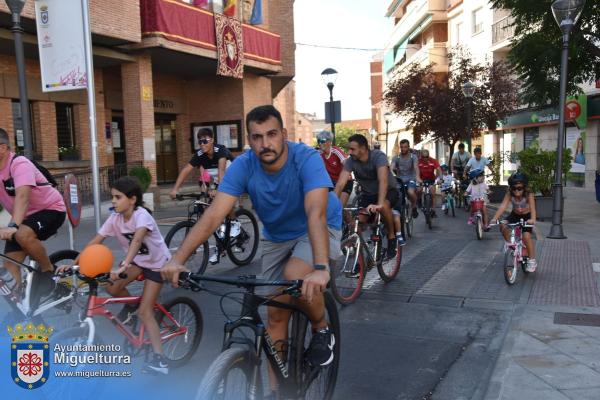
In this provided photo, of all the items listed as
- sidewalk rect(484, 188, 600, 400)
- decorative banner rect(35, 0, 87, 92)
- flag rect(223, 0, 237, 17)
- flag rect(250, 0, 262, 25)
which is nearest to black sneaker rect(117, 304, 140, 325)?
sidewalk rect(484, 188, 600, 400)

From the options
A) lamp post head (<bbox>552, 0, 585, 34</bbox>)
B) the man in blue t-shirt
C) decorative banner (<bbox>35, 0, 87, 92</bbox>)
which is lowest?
the man in blue t-shirt

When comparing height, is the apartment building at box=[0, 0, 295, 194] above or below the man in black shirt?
above

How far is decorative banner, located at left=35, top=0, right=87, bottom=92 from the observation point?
7879 mm

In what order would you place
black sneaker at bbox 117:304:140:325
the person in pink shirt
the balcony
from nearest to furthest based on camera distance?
black sneaker at bbox 117:304:140:325
the person in pink shirt
the balcony

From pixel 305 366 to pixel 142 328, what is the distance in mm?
1357

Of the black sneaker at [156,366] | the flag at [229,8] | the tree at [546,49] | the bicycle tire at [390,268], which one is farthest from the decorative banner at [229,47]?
the black sneaker at [156,366]

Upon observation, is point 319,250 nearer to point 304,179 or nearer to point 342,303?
point 304,179

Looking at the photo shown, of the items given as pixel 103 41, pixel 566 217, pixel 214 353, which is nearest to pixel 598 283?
pixel 214 353

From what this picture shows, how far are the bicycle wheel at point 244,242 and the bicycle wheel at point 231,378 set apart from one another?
16.8 feet

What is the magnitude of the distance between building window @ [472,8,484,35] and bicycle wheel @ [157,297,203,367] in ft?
109

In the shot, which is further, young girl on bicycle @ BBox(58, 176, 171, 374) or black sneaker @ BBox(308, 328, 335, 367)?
young girl on bicycle @ BBox(58, 176, 171, 374)

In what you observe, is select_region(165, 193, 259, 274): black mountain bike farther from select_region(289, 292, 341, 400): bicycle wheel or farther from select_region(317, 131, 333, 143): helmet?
select_region(289, 292, 341, 400): bicycle wheel

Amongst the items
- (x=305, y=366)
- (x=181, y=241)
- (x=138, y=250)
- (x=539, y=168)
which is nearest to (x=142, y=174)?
(x=181, y=241)

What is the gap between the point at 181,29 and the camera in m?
17.4
